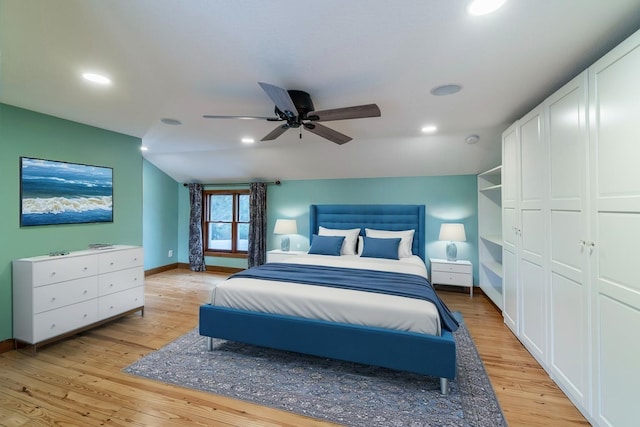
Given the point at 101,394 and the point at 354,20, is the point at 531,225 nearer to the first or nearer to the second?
the point at 354,20

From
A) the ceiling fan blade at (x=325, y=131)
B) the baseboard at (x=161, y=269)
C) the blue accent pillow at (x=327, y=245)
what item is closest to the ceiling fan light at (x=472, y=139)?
the ceiling fan blade at (x=325, y=131)

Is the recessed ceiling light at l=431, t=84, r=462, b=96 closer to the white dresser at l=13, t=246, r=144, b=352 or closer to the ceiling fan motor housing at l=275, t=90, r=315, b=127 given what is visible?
the ceiling fan motor housing at l=275, t=90, r=315, b=127

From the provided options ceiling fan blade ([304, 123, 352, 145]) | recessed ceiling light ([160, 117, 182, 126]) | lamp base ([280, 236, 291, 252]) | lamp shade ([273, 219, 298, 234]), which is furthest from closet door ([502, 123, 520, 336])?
recessed ceiling light ([160, 117, 182, 126])

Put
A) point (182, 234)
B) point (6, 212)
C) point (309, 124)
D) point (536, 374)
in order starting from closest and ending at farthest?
point (536, 374)
point (309, 124)
point (6, 212)
point (182, 234)

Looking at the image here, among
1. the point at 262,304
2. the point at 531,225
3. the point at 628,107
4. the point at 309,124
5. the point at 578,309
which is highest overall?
the point at 309,124

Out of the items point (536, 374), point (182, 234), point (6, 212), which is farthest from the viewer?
point (182, 234)

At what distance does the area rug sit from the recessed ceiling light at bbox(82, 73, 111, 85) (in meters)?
2.40

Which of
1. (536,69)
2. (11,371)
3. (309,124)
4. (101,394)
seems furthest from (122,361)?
(536,69)

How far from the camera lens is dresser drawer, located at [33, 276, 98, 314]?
2600 millimetres

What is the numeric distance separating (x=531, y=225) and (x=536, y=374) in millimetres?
1254

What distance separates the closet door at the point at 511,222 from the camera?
9.18ft

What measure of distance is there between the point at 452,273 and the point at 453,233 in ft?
2.08

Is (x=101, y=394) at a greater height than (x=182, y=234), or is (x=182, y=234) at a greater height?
(x=182, y=234)

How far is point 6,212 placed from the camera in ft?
8.63
